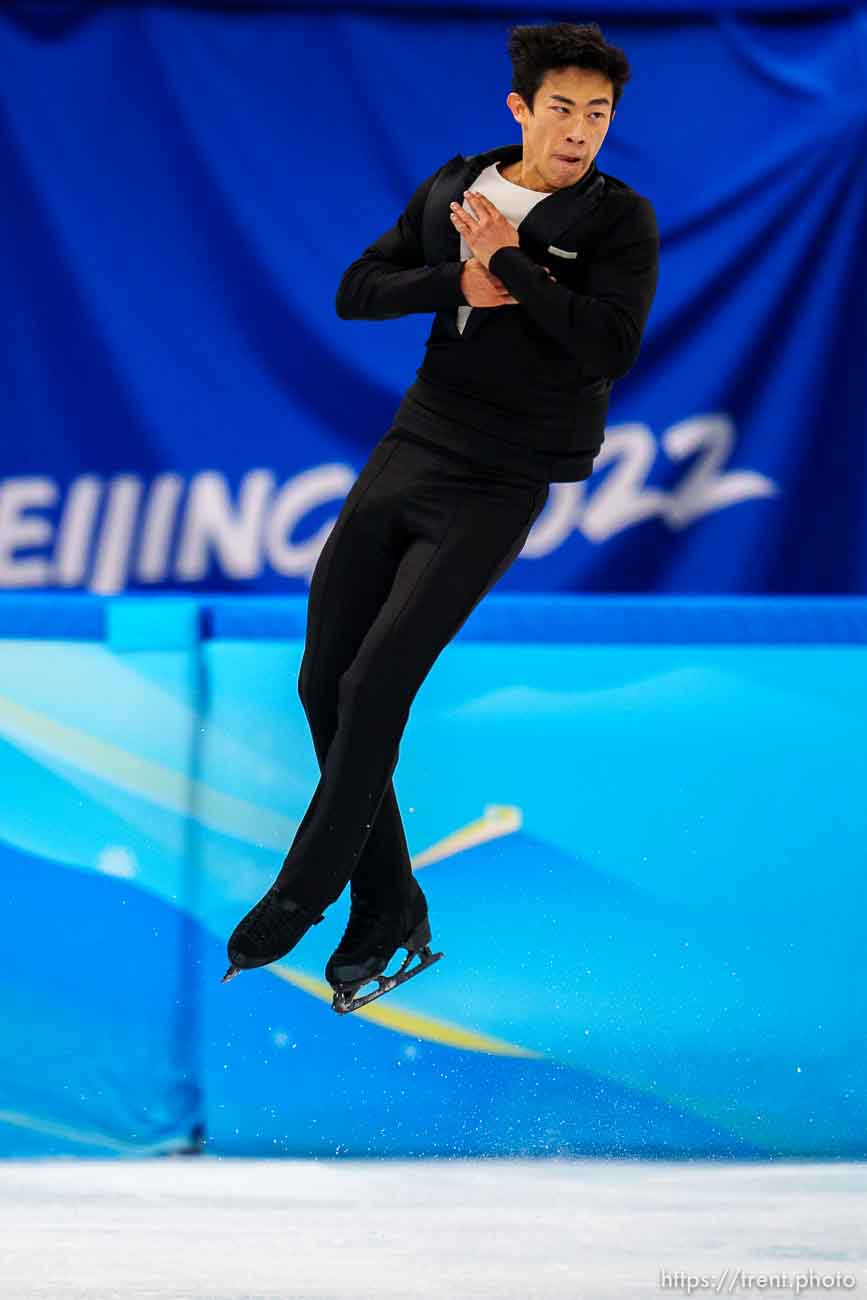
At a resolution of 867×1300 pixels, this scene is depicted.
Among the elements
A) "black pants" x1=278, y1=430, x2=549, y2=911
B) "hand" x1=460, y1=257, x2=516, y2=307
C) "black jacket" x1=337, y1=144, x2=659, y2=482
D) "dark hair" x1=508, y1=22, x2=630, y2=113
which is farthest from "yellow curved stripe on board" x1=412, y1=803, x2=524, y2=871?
"dark hair" x1=508, y1=22, x2=630, y2=113

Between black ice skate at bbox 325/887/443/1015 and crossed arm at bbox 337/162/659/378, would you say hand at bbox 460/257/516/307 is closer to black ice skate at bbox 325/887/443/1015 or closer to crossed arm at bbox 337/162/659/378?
crossed arm at bbox 337/162/659/378

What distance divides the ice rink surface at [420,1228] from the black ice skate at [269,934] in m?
0.51

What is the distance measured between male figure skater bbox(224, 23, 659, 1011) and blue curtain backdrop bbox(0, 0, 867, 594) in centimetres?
223

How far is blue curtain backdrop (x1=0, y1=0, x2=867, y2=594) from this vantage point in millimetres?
5262

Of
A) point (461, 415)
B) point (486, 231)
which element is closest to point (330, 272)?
point (461, 415)

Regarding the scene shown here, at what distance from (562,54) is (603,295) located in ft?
1.20

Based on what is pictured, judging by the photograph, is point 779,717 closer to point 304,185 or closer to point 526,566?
point 526,566

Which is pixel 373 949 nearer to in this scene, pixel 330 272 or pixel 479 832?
pixel 479 832

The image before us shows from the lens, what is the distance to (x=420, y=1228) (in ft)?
10.9

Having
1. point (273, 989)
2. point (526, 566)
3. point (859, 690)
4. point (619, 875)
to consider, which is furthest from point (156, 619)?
point (526, 566)

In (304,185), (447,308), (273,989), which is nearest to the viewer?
(447,308)

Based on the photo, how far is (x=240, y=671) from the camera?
3.84 metres

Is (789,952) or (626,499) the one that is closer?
(789,952)

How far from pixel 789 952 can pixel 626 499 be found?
190 cm
